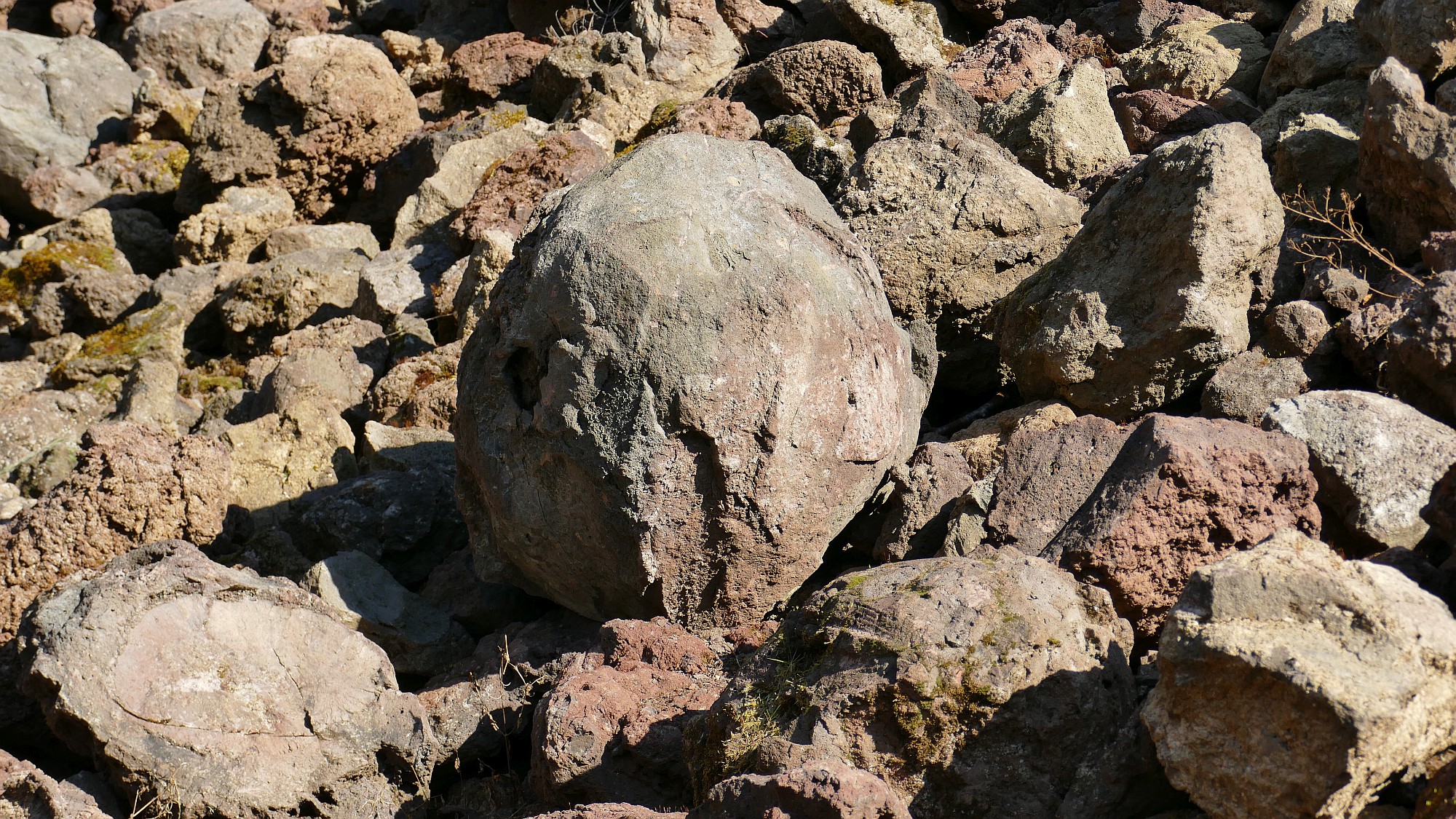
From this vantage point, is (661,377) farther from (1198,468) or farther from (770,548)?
(1198,468)

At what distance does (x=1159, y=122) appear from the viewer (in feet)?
24.5

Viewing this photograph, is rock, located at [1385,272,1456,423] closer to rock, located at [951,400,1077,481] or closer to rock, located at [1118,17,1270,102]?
rock, located at [951,400,1077,481]

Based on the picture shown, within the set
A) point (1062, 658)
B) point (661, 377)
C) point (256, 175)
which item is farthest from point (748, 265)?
point (256, 175)

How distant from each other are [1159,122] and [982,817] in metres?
5.28

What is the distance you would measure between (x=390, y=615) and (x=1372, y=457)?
3.84 m

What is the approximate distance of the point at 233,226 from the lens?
10305 millimetres

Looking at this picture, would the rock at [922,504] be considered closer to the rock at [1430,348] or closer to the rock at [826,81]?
the rock at [1430,348]

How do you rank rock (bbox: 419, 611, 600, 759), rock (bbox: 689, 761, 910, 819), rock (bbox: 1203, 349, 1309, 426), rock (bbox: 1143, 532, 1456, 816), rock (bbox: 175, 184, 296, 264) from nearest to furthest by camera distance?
rock (bbox: 1143, 532, 1456, 816), rock (bbox: 689, 761, 910, 819), rock (bbox: 419, 611, 600, 759), rock (bbox: 1203, 349, 1309, 426), rock (bbox: 175, 184, 296, 264)

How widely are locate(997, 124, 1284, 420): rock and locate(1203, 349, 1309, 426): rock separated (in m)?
0.11

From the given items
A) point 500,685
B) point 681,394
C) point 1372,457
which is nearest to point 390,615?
point 500,685

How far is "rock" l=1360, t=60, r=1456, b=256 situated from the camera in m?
5.23

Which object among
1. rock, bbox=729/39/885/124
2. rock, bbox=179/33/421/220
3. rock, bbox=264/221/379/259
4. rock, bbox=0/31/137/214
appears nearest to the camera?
rock, bbox=729/39/885/124

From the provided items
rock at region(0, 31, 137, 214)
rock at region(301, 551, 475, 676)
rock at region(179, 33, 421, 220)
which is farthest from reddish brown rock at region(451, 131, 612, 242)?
rock at region(0, 31, 137, 214)

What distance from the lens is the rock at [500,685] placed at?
4637 millimetres
